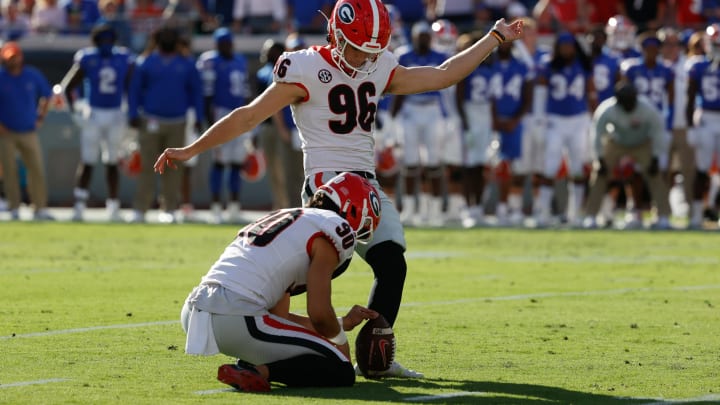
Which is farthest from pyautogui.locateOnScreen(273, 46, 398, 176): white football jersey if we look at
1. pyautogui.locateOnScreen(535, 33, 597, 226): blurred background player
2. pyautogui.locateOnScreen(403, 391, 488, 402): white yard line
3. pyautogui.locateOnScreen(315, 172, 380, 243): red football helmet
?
pyautogui.locateOnScreen(535, 33, 597, 226): blurred background player

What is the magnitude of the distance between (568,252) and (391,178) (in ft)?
16.4

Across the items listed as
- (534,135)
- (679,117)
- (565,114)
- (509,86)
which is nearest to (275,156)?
(509,86)

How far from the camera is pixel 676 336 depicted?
792 centimetres

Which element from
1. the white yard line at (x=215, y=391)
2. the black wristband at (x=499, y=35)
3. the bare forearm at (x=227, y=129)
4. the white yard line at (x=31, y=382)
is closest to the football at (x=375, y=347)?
the white yard line at (x=215, y=391)

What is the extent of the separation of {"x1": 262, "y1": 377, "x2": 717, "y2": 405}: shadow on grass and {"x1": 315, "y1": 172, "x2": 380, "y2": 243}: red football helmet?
67 centimetres

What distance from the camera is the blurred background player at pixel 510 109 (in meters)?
17.5

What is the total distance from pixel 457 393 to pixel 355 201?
2.99 ft

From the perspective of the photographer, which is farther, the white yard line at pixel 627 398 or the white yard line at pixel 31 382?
the white yard line at pixel 31 382

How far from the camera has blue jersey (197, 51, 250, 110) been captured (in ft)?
58.4

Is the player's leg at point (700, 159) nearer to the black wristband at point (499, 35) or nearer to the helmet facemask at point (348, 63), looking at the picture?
the black wristband at point (499, 35)

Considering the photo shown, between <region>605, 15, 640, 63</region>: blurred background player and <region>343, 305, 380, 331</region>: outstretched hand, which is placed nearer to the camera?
<region>343, 305, 380, 331</region>: outstretched hand

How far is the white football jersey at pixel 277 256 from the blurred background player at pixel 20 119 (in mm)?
12033

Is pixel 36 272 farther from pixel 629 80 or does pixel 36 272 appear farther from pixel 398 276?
pixel 629 80

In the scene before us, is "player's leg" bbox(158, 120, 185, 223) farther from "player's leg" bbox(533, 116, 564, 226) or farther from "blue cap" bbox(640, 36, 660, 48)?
"blue cap" bbox(640, 36, 660, 48)
